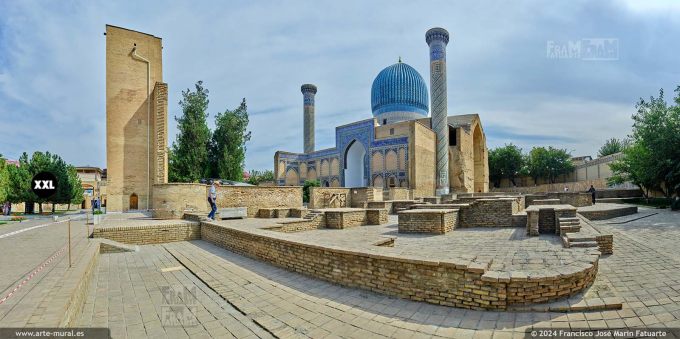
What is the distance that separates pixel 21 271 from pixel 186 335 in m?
3.48

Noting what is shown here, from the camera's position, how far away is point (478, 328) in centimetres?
300

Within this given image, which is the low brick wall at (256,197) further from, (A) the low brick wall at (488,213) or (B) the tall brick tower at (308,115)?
(B) the tall brick tower at (308,115)

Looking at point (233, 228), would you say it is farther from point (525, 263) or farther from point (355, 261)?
point (525, 263)

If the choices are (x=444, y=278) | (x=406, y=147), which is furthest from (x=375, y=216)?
(x=406, y=147)

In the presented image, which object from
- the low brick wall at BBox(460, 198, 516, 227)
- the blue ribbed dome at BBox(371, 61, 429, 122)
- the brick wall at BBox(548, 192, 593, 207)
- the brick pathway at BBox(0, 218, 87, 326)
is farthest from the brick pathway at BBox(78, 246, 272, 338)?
the blue ribbed dome at BBox(371, 61, 429, 122)

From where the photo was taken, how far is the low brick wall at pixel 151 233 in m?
8.16

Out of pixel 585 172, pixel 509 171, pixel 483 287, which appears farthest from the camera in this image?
→ pixel 509 171

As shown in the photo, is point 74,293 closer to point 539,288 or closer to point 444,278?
point 444,278

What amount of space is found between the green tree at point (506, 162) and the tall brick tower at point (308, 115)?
987 inches

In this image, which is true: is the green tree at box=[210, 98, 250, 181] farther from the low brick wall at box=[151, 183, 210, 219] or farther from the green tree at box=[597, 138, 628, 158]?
the green tree at box=[597, 138, 628, 158]

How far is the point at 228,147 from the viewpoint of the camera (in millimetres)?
26156

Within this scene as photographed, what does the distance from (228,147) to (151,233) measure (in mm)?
18426

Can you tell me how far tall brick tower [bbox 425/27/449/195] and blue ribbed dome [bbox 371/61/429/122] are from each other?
7.10 meters

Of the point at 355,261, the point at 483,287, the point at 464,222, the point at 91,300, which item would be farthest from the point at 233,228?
the point at 464,222
